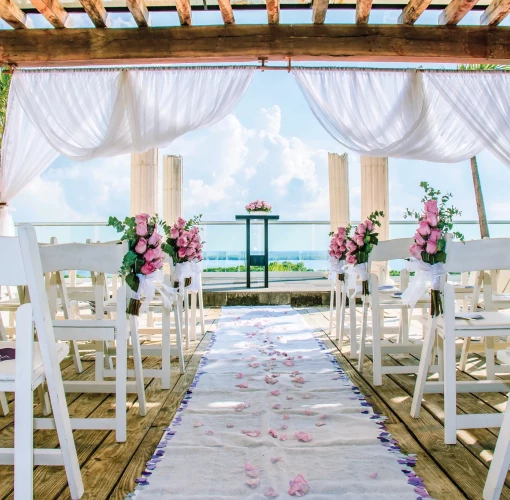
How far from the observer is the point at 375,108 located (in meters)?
4.65

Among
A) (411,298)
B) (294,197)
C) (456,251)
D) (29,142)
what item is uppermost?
(294,197)

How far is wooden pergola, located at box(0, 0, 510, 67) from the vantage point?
172 inches

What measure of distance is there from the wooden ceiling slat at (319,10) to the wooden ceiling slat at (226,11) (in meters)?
0.78

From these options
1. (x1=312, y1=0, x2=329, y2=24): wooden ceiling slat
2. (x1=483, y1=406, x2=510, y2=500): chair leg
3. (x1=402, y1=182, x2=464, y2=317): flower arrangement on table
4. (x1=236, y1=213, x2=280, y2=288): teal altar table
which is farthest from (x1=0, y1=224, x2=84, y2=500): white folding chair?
(x1=236, y1=213, x2=280, y2=288): teal altar table

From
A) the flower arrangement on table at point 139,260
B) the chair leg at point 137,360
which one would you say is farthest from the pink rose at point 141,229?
the chair leg at point 137,360

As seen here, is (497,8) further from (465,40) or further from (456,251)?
(456,251)

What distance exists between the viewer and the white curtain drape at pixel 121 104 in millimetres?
4520

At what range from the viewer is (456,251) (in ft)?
5.28

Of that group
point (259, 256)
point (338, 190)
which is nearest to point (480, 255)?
point (259, 256)

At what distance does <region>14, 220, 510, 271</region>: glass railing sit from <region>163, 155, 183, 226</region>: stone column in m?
0.84

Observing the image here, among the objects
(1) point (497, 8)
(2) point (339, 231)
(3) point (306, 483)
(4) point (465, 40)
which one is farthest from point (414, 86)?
(3) point (306, 483)

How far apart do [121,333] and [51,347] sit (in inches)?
19.7

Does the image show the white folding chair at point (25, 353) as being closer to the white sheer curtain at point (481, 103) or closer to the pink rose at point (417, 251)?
the pink rose at point (417, 251)

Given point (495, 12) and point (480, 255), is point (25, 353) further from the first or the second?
point (495, 12)
